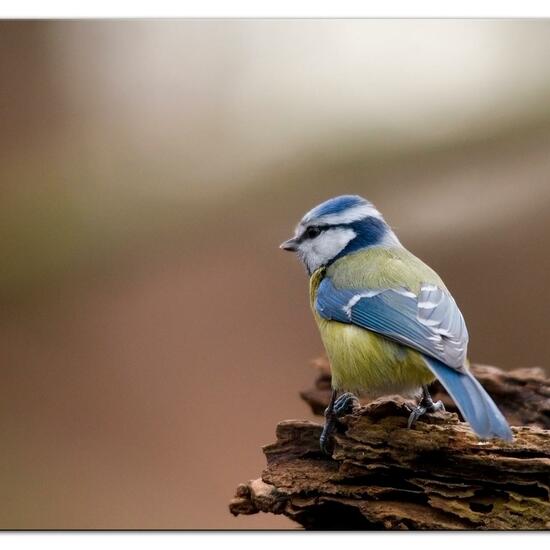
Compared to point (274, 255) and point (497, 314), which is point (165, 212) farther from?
point (497, 314)

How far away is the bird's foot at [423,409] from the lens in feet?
5.68

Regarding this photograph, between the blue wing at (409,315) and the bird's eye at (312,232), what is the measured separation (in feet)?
0.42

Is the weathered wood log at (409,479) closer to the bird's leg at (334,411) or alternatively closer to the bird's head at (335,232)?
the bird's leg at (334,411)

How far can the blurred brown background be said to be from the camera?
2035mm

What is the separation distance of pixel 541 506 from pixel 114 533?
0.96m

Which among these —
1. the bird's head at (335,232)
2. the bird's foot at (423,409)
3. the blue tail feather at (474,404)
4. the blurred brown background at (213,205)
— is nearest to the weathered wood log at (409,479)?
the bird's foot at (423,409)

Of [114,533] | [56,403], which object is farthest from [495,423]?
[56,403]

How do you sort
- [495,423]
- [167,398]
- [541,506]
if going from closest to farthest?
[495,423]
[541,506]
[167,398]

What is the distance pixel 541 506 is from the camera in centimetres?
173

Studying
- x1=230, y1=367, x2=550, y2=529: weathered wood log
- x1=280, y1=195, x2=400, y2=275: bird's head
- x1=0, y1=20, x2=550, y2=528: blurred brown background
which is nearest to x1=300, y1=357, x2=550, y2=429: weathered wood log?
x1=0, y1=20, x2=550, y2=528: blurred brown background

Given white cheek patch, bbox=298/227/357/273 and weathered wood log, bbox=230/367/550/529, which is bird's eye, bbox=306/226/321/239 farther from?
weathered wood log, bbox=230/367/550/529

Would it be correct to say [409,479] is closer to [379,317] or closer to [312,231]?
[379,317]

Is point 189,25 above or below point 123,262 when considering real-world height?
above

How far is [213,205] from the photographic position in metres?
2.13
